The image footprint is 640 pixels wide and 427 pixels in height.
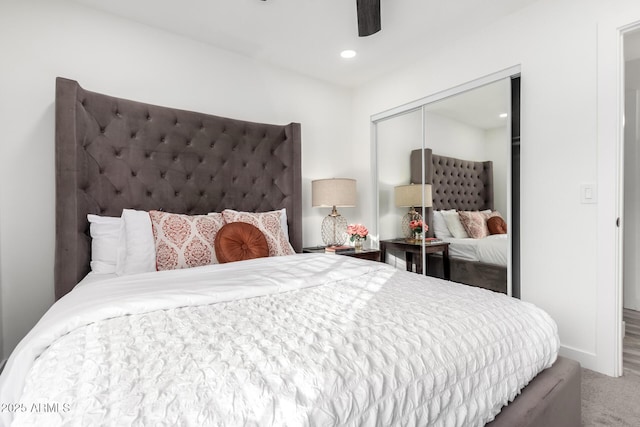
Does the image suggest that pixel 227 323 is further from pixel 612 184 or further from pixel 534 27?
pixel 534 27

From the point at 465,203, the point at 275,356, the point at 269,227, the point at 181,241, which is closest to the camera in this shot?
the point at 275,356

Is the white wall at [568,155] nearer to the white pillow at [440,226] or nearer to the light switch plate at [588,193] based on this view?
the light switch plate at [588,193]

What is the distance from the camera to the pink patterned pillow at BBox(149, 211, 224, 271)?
2.10 meters

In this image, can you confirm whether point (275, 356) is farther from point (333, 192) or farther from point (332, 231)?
point (332, 231)

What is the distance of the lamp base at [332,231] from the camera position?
3.56 meters

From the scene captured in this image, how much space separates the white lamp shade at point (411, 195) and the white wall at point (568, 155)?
898mm

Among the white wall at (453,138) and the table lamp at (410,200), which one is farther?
the table lamp at (410,200)

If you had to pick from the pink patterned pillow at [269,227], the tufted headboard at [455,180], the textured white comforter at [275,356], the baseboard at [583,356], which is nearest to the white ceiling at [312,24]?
the tufted headboard at [455,180]

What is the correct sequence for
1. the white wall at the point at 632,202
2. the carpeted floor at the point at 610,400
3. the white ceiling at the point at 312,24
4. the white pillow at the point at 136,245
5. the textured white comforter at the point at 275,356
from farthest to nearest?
1. the white wall at the point at 632,202
2. the white ceiling at the point at 312,24
3. the white pillow at the point at 136,245
4. the carpeted floor at the point at 610,400
5. the textured white comforter at the point at 275,356

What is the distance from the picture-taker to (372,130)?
12.4 feet

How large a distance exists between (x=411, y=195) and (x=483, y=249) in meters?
0.90

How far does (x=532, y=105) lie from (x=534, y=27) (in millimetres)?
551

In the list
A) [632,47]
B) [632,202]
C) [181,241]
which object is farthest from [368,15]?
[632,202]

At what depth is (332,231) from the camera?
361 centimetres
